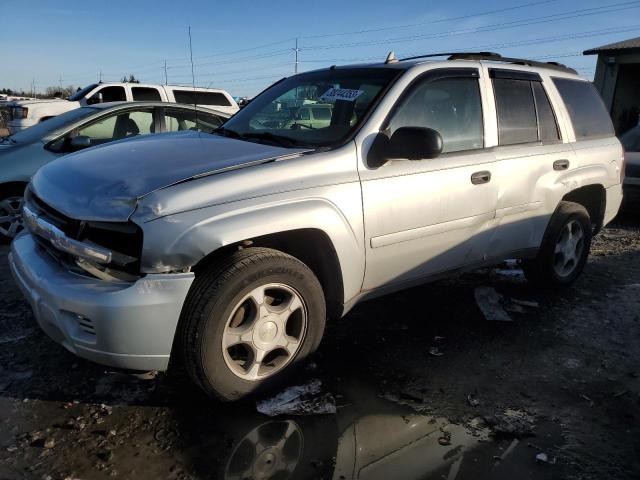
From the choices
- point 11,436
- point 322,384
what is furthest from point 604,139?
point 11,436

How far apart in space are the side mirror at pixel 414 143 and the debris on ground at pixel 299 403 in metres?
1.44

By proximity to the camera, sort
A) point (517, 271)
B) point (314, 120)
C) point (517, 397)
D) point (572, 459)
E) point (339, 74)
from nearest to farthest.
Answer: point (572, 459) → point (517, 397) → point (314, 120) → point (339, 74) → point (517, 271)

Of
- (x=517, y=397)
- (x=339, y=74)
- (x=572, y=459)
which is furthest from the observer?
(x=339, y=74)

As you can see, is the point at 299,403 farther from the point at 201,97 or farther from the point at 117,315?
the point at 201,97

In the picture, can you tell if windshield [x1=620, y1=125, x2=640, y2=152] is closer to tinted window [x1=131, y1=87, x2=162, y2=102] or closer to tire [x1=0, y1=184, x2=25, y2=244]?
tire [x1=0, y1=184, x2=25, y2=244]

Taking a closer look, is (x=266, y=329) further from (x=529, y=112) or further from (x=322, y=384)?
(x=529, y=112)

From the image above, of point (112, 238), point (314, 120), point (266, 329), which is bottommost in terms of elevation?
point (266, 329)

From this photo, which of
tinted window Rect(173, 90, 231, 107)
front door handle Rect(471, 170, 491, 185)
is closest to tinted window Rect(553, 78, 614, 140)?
front door handle Rect(471, 170, 491, 185)

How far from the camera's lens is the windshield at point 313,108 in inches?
130

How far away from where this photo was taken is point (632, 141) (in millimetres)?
8406

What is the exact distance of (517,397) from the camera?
3.05m

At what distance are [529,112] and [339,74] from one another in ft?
4.99

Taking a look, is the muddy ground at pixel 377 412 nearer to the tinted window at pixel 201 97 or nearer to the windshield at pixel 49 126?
the windshield at pixel 49 126

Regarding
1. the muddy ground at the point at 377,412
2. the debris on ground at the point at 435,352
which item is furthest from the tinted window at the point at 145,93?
the debris on ground at the point at 435,352
